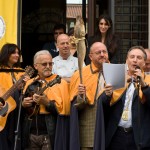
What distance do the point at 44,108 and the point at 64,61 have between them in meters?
1.01

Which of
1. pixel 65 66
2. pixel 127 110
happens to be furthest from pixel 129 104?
pixel 65 66

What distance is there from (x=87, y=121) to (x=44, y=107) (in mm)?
577

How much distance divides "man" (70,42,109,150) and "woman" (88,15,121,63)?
108 cm

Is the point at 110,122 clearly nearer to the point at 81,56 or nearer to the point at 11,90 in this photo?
the point at 81,56

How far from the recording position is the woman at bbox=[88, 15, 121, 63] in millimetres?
8906

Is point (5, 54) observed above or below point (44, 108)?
above

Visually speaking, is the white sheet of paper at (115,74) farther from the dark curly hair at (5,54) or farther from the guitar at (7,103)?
the dark curly hair at (5,54)

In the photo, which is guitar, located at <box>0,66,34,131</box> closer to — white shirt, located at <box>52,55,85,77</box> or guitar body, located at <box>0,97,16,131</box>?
guitar body, located at <box>0,97,16,131</box>

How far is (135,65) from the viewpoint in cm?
734

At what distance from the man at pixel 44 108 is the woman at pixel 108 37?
1125 millimetres

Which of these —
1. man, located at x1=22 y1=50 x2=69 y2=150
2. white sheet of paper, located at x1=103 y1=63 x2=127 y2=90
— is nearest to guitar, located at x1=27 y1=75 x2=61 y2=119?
man, located at x1=22 y1=50 x2=69 y2=150

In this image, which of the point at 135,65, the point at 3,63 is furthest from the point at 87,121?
→ the point at 3,63

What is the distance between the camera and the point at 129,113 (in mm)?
7340

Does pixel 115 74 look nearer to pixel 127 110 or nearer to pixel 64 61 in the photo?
pixel 127 110
